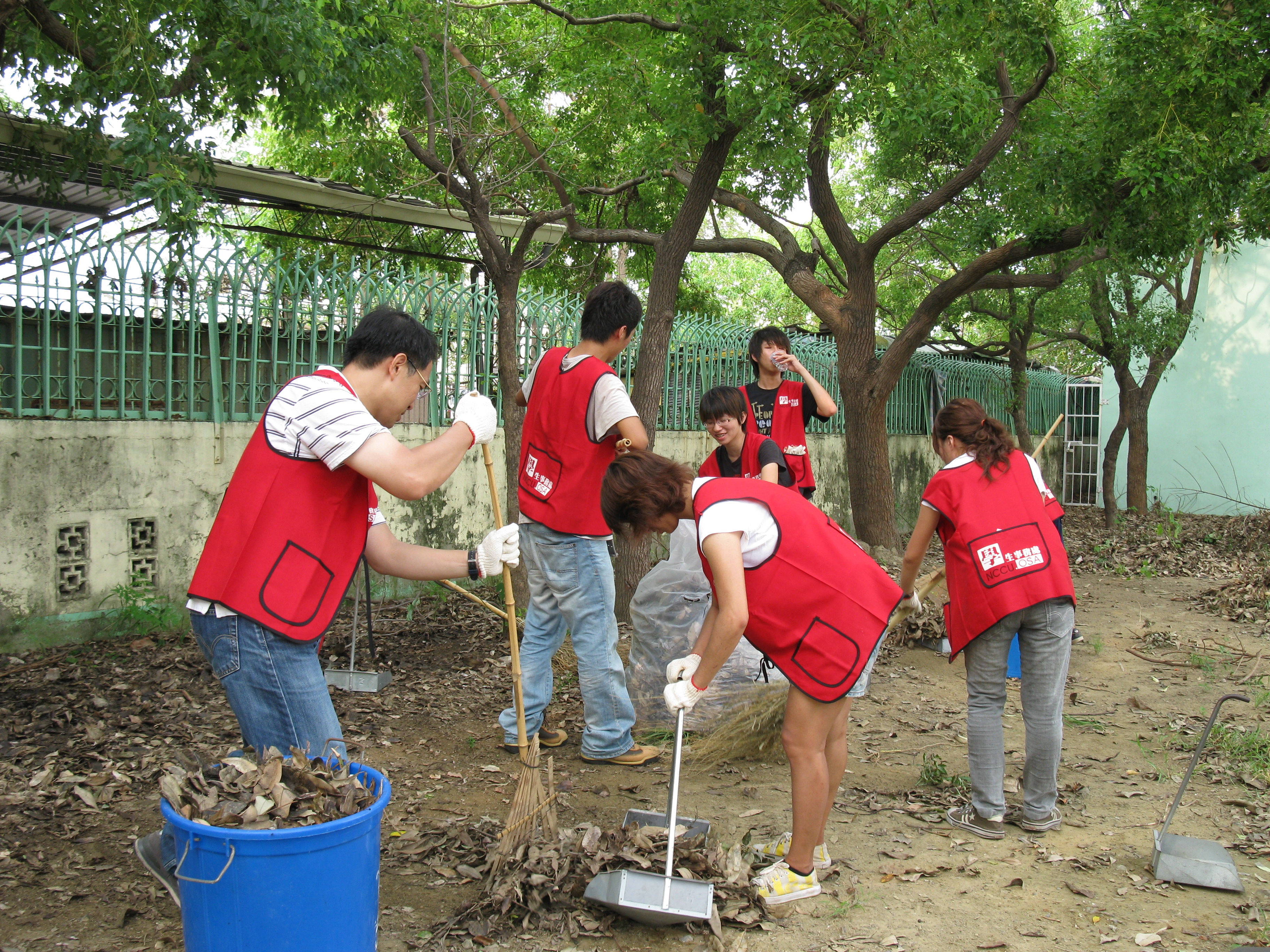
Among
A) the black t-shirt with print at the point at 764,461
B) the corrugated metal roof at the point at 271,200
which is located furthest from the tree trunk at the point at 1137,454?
the black t-shirt with print at the point at 764,461

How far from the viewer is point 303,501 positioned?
234 centimetres

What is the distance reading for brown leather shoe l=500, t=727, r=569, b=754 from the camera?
4434mm

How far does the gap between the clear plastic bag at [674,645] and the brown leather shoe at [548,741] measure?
380 mm

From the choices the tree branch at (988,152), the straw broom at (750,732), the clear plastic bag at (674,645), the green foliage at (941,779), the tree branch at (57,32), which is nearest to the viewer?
the green foliage at (941,779)

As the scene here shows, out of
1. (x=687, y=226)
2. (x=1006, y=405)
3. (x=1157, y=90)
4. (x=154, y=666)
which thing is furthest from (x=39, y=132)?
(x=1006, y=405)

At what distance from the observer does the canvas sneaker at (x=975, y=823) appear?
367 centimetres

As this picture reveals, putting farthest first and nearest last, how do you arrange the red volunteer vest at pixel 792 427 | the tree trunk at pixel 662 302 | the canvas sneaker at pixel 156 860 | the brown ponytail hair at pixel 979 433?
the tree trunk at pixel 662 302
the red volunteer vest at pixel 792 427
the brown ponytail hair at pixel 979 433
the canvas sneaker at pixel 156 860

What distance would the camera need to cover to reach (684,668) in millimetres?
3078

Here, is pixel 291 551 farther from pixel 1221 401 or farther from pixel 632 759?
pixel 1221 401

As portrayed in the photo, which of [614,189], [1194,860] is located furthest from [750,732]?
[614,189]

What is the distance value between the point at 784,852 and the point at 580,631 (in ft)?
4.14

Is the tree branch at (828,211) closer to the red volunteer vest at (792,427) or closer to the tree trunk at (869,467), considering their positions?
the tree trunk at (869,467)

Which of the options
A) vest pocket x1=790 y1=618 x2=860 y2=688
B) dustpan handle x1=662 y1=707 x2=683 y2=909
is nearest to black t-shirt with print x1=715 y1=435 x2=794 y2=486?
vest pocket x1=790 y1=618 x2=860 y2=688

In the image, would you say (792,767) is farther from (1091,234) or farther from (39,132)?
(1091,234)
